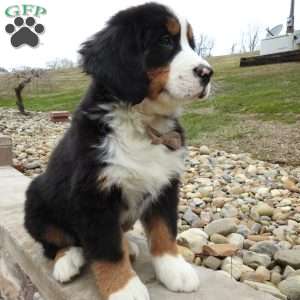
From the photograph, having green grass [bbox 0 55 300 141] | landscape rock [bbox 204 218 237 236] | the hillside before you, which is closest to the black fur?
landscape rock [bbox 204 218 237 236]

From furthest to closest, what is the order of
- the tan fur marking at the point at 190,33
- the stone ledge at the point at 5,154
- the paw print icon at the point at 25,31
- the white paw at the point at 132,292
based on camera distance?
the paw print icon at the point at 25,31 → the stone ledge at the point at 5,154 → the tan fur marking at the point at 190,33 → the white paw at the point at 132,292

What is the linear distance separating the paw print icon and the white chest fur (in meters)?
10.6

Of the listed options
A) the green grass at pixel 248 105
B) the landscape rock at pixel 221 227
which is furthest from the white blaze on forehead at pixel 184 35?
the green grass at pixel 248 105

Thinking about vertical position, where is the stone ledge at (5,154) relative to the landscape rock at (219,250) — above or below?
above

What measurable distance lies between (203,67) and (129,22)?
411 millimetres

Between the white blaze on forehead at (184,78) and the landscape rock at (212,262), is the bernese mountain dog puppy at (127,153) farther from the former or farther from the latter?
the landscape rock at (212,262)

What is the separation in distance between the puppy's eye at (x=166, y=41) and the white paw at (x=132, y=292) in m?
1.06

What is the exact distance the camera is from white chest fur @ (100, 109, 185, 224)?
207cm

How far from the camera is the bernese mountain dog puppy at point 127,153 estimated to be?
80.4 inches

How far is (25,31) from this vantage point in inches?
492

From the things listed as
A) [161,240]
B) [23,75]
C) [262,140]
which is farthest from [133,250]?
[23,75]

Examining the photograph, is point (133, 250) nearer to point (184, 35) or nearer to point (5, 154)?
point (184, 35)

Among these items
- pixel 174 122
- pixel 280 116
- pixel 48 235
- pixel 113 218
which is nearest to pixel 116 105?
pixel 174 122

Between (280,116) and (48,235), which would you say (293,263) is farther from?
(280,116)
